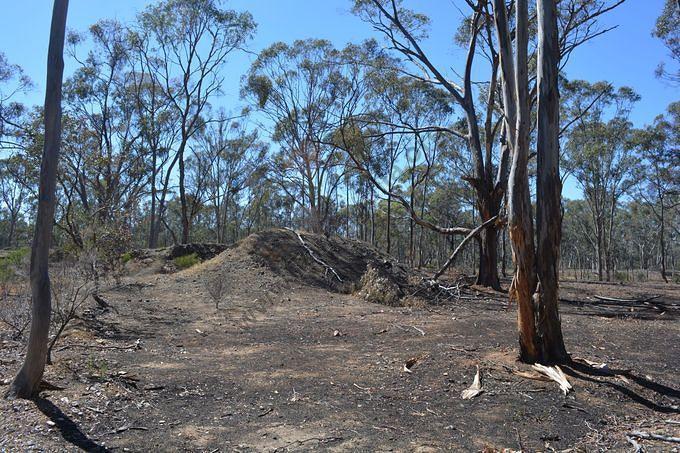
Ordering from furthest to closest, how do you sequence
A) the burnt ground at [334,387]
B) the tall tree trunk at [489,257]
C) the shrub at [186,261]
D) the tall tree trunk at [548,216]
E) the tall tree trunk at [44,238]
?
the shrub at [186,261], the tall tree trunk at [489,257], the tall tree trunk at [548,216], the tall tree trunk at [44,238], the burnt ground at [334,387]

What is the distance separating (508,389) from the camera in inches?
215

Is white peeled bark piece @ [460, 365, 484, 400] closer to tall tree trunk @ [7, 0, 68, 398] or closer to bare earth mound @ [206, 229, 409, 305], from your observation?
tall tree trunk @ [7, 0, 68, 398]

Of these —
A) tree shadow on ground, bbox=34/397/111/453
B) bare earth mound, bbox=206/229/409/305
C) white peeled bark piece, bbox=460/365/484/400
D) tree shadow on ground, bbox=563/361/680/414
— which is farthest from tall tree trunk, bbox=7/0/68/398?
bare earth mound, bbox=206/229/409/305

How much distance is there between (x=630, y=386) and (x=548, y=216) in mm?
1966

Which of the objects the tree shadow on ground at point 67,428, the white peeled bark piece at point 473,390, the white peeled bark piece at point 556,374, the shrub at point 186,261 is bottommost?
the tree shadow on ground at point 67,428

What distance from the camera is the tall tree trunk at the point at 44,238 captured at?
473 centimetres

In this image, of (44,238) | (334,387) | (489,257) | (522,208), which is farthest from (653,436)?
(489,257)

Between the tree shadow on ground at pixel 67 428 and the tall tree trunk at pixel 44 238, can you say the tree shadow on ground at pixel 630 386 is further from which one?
the tall tree trunk at pixel 44 238

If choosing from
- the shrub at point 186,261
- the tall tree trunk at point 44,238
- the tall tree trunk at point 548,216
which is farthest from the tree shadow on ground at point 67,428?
the shrub at point 186,261

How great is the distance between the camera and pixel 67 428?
14.2 ft

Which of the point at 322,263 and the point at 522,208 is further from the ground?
the point at 522,208

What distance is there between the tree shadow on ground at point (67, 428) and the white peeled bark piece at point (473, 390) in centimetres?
325

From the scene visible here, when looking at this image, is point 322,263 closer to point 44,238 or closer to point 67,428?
point 44,238

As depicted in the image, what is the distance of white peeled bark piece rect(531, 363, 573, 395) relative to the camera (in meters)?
5.37
